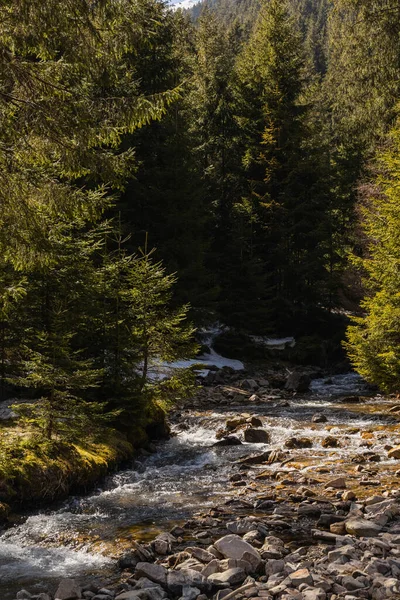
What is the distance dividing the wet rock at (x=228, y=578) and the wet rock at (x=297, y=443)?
7.15 metres

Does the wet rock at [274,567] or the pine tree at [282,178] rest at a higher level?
the pine tree at [282,178]

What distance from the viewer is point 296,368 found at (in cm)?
2884

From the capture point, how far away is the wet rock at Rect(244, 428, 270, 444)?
1524 cm

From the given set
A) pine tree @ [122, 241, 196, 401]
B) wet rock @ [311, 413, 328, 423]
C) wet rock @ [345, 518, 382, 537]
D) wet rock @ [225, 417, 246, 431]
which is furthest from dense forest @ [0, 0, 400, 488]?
wet rock @ [345, 518, 382, 537]

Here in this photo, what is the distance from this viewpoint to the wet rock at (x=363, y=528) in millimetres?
8434

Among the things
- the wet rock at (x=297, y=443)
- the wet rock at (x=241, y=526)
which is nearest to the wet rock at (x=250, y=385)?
the wet rock at (x=297, y=443)

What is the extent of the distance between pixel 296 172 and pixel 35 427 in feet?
83.7

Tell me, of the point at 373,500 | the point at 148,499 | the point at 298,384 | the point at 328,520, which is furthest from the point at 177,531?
the point at 298,384

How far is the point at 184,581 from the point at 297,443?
7.70 meters

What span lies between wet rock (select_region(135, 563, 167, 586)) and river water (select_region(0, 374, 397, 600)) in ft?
1.83

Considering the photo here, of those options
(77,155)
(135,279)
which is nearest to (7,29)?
(77,155)

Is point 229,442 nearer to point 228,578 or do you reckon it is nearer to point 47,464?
point 47,464

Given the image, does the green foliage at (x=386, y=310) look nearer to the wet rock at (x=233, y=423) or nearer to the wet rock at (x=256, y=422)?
the wet rock at (x=256, y=422)

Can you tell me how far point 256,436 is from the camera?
15.3 meters
